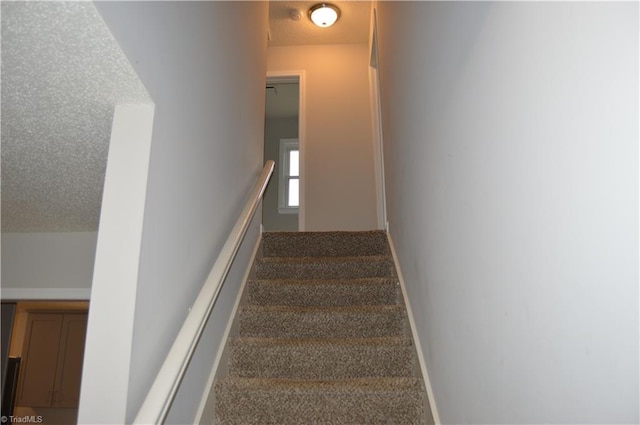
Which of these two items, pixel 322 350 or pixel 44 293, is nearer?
pixel 322 350

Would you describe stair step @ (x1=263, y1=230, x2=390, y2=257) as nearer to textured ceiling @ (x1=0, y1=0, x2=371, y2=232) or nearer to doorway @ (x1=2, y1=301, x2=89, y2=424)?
textured ceiling @ (x1=0, y1=0, x2=371, y2=232)

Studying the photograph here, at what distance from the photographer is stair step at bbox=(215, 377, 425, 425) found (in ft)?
5.90

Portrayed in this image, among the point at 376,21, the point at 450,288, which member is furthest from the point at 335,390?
the point at 376,21

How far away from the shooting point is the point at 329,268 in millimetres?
2918

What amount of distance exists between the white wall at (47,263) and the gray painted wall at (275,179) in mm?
4125

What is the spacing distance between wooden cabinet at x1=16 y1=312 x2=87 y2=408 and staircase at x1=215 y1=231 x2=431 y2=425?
14.0ft

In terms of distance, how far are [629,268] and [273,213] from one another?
6.07 m

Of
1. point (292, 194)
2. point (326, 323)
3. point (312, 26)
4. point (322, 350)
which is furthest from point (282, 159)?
point (322, 350)

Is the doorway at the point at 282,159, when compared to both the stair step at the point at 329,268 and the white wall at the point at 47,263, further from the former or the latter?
the white wall at the point at 47,263

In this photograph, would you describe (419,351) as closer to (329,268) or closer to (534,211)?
(329,268)

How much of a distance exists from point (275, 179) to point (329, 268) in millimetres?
3953

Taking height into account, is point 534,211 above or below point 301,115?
below

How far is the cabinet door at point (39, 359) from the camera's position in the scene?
5523 mm

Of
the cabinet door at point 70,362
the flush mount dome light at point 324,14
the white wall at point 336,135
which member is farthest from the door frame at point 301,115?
the cabinet door at point 70,362
